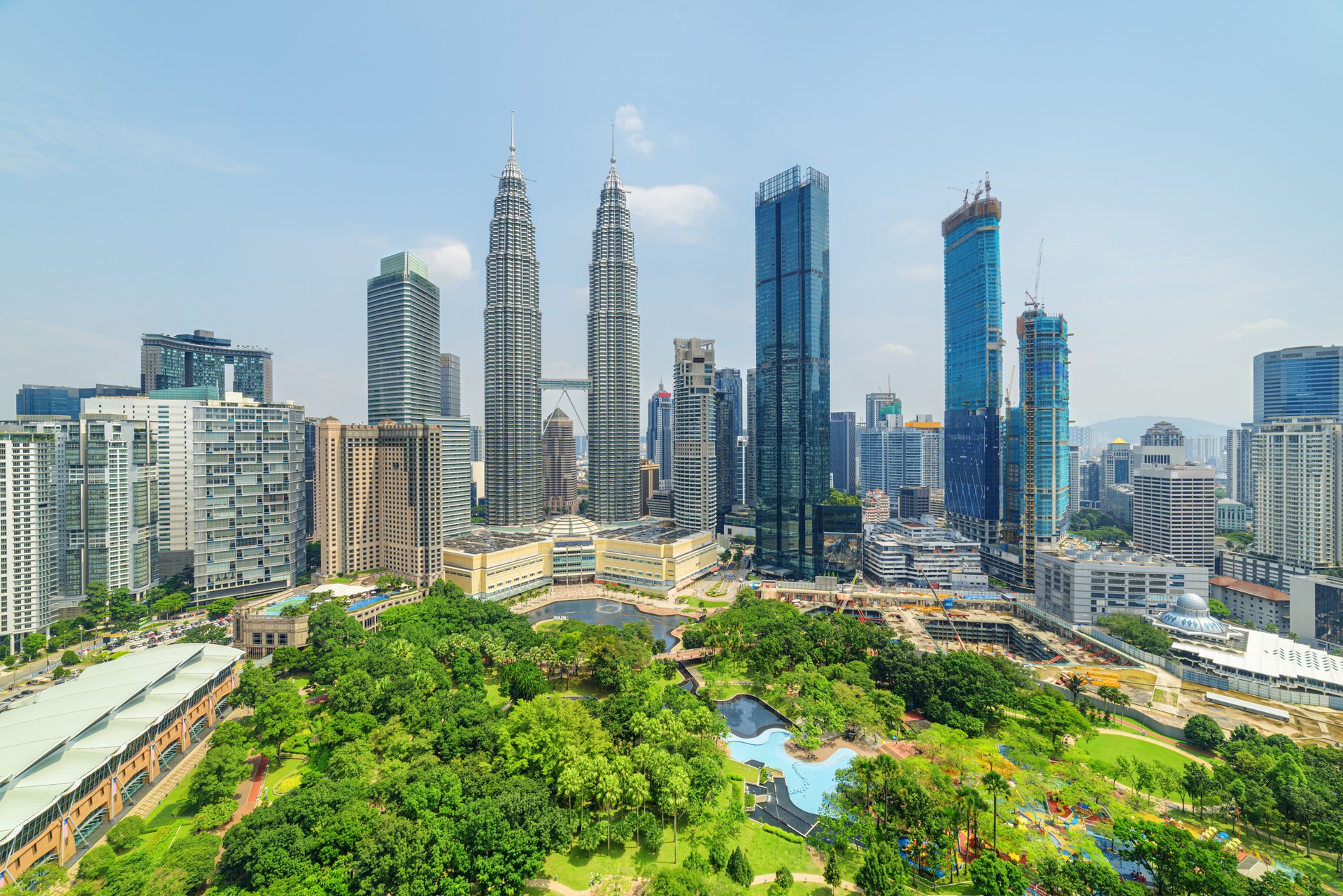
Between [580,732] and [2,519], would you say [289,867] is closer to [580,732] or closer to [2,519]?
[580,732]

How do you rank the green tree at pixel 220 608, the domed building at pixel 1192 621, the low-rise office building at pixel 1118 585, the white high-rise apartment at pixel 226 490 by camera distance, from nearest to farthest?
the domed building at pixel 1192 621, the low-rise office building at pixel 1118 585, the green tree at pixel 220 608, the white high-rise apartment at pixel 226 490

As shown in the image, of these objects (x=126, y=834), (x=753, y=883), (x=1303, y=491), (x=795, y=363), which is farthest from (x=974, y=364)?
(x=126, y=834)

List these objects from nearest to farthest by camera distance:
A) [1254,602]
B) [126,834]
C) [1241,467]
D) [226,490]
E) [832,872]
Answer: [832,872]
[126,834]
[1254,602]
[226,490]
[1241,467]

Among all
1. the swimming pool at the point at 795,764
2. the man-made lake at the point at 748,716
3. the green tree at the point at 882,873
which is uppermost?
the green tree at the point at 882,873

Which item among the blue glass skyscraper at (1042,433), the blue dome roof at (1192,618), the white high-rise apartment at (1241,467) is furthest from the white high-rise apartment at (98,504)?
the white high-rise apartment at (1241,467)

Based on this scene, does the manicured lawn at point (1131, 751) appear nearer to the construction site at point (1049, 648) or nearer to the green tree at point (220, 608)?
the construction site at point (1049, 648)

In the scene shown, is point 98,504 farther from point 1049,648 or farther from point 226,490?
point 1049,648
